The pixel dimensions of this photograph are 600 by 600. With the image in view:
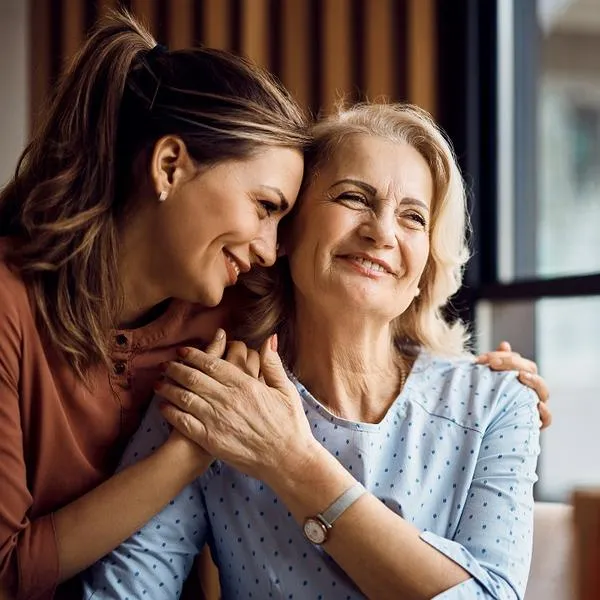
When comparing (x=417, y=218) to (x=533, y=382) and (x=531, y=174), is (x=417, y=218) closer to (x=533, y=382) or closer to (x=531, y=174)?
(x=533, y=382)

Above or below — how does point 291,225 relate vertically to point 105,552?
above

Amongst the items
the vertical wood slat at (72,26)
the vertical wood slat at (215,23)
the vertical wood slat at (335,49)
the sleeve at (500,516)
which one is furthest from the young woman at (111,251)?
the vertical wood slat at (72,26)

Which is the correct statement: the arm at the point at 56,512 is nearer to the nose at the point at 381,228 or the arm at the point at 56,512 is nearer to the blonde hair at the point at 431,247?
the blonde hair at the point at 431,247

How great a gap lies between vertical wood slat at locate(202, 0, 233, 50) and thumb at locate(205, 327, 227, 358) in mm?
2148

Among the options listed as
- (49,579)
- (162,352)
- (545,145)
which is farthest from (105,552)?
(545,145)

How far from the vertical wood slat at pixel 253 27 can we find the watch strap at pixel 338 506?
2.44 metres

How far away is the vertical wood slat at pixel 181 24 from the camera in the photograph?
3.68m

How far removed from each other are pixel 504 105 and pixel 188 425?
2.19m

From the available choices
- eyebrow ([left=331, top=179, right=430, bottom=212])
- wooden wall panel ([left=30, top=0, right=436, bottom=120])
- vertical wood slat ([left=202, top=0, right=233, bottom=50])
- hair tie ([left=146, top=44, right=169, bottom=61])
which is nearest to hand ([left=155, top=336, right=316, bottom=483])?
eyebrow ([left=331, top=179, right=430, bottom=212])

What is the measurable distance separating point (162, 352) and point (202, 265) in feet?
0.72

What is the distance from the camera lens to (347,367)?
1.85 metres

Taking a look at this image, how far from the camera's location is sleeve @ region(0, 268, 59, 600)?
1.58 metres

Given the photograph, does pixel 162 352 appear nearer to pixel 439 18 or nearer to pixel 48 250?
pixel 48 250

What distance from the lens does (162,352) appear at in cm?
183
